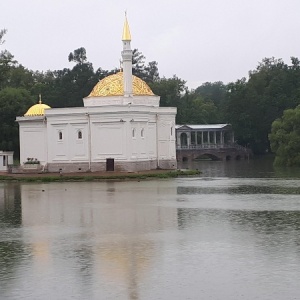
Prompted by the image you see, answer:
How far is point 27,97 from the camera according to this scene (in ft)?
282

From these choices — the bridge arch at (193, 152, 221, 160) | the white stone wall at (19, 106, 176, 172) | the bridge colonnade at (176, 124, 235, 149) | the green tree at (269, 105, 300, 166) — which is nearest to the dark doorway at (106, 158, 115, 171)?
the white stone wall at (19, 106, 176, 172)

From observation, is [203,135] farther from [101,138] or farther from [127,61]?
[101,138]

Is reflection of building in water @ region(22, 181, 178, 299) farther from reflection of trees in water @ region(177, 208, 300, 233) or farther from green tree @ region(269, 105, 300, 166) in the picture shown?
green tree @ region(269, 105, 300, 166)

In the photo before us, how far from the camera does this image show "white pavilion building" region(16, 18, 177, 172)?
64625mm

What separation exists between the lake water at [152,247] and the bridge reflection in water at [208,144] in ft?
245

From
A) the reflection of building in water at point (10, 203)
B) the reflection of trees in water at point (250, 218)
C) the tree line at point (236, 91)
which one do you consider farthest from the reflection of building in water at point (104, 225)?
the tree line at point (236, 91)

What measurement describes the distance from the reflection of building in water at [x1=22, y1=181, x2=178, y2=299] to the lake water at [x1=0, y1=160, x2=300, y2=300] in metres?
0.03

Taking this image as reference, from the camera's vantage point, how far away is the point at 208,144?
119 meters

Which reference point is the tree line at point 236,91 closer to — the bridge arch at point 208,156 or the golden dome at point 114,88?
the bridge arch at point 208,156

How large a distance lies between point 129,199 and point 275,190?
9.50 metres

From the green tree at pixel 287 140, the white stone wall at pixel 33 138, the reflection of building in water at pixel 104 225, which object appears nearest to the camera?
the reflection of building in water at pixel 104 225

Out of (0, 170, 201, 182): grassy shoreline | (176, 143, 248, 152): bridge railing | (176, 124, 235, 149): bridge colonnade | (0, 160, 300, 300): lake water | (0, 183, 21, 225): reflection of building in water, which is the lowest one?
(0, 160, 300, 300): lake water

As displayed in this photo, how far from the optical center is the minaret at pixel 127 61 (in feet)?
216

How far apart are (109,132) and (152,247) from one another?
43.0 metres
